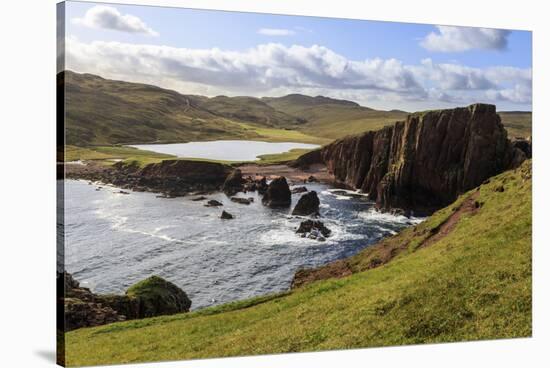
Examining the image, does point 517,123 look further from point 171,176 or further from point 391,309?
point 171,176

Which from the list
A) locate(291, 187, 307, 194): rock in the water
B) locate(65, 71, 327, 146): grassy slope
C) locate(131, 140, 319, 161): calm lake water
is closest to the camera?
locate(65, 71, 327, 146): grassy slope

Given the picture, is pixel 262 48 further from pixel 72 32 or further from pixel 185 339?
pixel 185 339

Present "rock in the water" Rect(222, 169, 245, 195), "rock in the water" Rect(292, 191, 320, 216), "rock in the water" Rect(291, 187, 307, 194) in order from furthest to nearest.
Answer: "rock in the water" Rect(291, 187, 307, 194) < "rock in the water" Rect(292, 191, 320, 216) < "rock in the water" Rect(222, 169, 245, 195)

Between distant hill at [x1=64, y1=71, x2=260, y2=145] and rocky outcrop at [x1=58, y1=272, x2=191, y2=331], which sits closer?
rocky outcrop at [x1=58, y1=272, x2=191, y2=331]

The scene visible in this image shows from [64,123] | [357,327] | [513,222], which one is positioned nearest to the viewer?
[64,123]

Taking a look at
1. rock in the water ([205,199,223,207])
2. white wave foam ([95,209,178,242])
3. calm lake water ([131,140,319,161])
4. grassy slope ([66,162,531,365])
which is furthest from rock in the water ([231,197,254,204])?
grassy slope ([66,162,531,365])

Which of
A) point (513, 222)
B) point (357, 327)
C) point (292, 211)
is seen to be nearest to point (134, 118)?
point (292, 211)

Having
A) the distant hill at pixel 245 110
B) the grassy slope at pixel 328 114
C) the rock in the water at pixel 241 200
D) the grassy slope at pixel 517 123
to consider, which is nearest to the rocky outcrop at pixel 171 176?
the rock in the water at pixel 241 200

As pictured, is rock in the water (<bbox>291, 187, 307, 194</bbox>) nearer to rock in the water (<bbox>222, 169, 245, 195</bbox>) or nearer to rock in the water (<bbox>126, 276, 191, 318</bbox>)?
rock in the water (<bbox>222, 169, 245, 195</bbox>)
